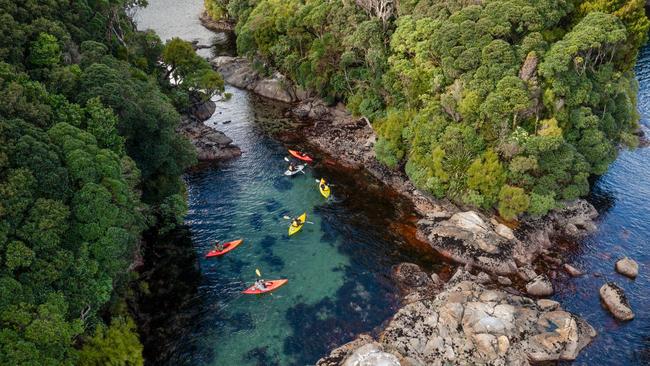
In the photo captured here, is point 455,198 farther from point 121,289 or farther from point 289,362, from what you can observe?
point 121,289

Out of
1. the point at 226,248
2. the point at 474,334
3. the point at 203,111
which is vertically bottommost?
the point at 474,334

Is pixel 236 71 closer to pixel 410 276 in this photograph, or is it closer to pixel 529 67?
pixel 529 67

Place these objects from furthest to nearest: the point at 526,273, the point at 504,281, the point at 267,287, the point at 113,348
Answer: the point at 526,273, the point at 504,281, the point at 267,287, the point at 113,348

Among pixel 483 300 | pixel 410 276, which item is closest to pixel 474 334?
pixel 483 300

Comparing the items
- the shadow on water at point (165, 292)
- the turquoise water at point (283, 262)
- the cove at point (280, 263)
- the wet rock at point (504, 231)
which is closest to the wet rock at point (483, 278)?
the cove at point (280, 263)

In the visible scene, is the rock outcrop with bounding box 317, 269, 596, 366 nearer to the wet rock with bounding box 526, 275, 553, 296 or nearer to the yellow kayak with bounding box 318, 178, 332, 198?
the wet rock with bounding box 526, 275, 553, 296

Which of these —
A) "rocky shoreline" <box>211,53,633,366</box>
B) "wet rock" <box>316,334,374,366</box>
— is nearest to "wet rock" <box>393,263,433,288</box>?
"rocky shoreline" <box>211,53,633,366</box>

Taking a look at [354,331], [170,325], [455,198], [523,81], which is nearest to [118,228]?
[170,325]
